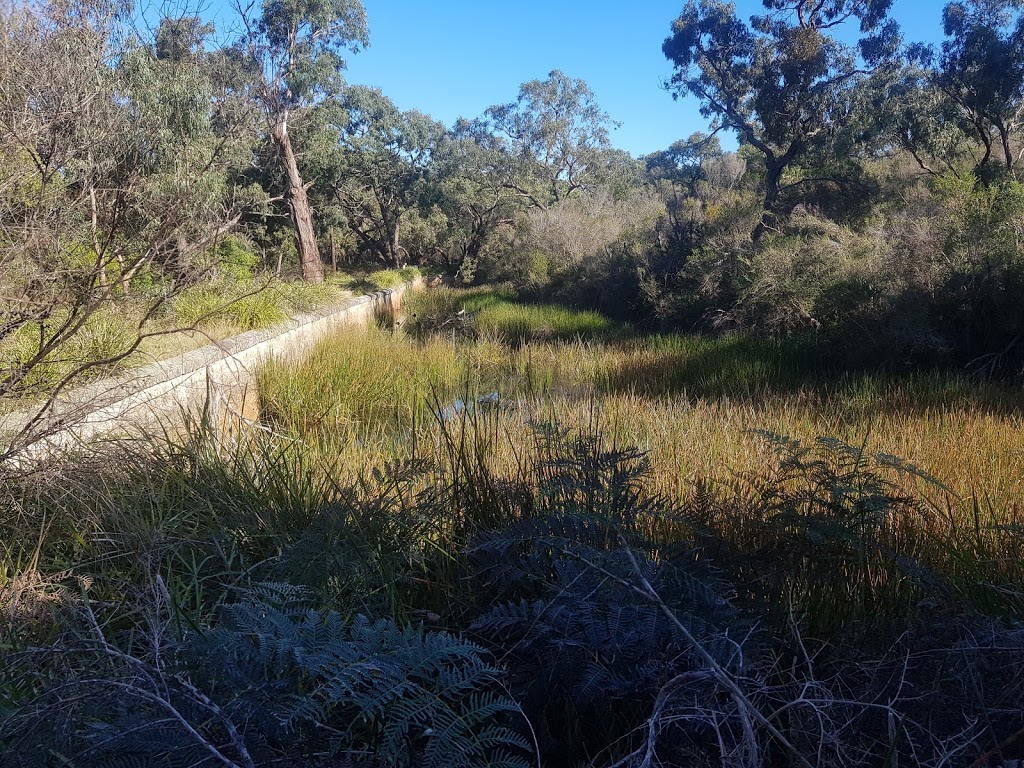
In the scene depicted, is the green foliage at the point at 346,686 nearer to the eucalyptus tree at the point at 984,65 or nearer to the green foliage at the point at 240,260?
the green foliage at the point at 240,260

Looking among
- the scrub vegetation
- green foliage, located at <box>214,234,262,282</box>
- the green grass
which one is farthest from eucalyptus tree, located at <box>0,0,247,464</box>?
green foliage, located at <box>214,234,262,282</box>

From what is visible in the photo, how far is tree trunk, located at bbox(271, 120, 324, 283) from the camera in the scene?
20.0 metres

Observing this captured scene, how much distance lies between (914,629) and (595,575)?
0.97 metres

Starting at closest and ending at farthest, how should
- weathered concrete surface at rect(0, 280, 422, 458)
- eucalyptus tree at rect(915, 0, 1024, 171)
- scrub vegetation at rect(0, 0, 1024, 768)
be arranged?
scrub vegetation at rect(0, 0, 1024, 768) < weathered concrete surface at rect(0, 280, 422, 458) < eucalyptus tree at rect(915, 0, 1024, 171)

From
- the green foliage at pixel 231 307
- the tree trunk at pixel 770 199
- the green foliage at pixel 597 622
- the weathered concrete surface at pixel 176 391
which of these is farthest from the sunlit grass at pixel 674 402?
the tree trunk at pixel 770 199

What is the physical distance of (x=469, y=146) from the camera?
31.7m

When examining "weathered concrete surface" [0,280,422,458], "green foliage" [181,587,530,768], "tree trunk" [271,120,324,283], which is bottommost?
"green foliage" [181,587,530,768]

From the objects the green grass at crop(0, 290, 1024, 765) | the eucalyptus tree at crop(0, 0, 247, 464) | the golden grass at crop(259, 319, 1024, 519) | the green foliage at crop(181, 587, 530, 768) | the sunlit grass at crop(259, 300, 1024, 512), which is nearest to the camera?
the green foliage at crop(181, 587, 530, 768)

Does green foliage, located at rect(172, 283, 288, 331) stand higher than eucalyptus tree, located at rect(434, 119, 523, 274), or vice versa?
eucalyptus tree, located at rect(434, 119, 523, 274)

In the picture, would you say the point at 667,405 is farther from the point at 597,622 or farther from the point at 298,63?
the point at 298,63

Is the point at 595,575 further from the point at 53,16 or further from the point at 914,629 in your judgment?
the point at 53,16

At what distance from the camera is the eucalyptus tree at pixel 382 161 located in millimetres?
29453

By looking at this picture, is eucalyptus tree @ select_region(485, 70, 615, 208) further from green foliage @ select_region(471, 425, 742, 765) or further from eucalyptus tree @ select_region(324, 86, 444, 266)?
green foliage @ select_region(471, 425, 742, 765)

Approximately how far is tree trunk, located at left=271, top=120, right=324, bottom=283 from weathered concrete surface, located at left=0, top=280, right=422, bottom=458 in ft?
23.6
